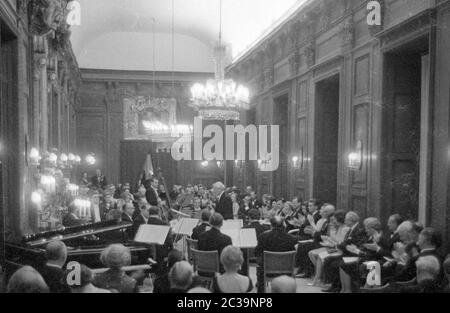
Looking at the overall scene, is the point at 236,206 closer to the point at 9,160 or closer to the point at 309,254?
the point at 309,254

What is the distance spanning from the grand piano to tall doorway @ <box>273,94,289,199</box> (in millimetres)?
7510

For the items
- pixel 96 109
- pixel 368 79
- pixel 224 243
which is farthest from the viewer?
pixel 96 109

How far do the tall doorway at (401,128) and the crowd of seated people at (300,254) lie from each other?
0.63 metres

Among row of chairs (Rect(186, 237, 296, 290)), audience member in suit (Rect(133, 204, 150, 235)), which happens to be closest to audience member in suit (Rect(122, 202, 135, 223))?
audience member in suit (Rect(133, 204, 150, 235))

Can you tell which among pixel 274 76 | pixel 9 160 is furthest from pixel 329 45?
pixel 9 160

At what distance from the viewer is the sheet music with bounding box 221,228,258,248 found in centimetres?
667

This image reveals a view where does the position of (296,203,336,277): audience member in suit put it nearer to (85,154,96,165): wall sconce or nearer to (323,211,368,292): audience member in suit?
(323,211,368,292): audience member in suit

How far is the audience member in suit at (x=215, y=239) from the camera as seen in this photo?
6445 millimetres

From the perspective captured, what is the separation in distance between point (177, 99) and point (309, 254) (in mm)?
14467

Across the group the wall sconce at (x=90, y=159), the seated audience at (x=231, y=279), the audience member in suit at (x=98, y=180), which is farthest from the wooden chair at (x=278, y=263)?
the wall sconce at (x=90, y=159)

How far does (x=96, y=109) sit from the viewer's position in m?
21.5

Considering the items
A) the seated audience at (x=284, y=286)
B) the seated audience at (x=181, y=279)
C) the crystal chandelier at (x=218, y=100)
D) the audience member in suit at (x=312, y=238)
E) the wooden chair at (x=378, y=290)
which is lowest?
the audience member in suit at (x=312, y=238)

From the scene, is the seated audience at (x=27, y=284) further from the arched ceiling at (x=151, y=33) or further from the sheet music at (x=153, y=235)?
the arched ceiling at (x=151, y=33)
